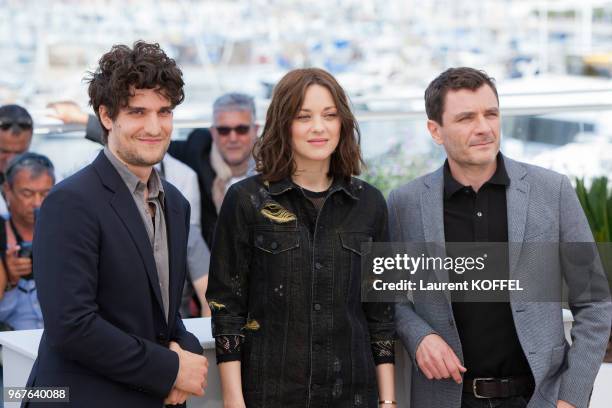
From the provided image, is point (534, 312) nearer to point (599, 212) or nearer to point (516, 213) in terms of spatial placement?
point (516, 213)

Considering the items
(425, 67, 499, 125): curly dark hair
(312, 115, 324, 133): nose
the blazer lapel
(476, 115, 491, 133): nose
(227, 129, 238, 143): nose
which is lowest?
the blazer lapel

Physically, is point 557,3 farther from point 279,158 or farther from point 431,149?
point 279,158

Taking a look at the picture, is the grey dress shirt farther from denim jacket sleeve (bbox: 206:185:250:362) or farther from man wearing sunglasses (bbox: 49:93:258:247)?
man wearing sunglasses (bbox: 49:93:258:247)

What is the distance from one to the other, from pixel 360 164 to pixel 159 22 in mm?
25505

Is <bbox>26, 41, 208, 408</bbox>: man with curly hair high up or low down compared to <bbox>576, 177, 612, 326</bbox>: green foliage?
down

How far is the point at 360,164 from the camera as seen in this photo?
2869 mm

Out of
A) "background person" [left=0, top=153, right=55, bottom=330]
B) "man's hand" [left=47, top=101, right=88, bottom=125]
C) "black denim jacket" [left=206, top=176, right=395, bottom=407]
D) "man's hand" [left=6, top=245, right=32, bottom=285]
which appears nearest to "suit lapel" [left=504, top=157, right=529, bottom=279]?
"black denim jacket" [left=206, top=176, right=395, bottom=407]

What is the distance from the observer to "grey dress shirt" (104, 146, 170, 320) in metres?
2.48

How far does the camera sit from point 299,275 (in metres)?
2.64

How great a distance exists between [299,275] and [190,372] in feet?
1.35

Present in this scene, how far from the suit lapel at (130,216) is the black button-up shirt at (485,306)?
0.91 m

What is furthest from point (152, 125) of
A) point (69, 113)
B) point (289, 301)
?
point (69, 113)

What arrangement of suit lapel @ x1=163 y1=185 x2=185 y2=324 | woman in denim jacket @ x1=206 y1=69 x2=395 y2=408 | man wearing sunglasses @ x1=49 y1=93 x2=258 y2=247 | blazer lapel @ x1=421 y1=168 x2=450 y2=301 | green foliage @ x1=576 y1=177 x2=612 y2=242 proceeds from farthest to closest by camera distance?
man wearing sunglasses @ x1=49 y1=93 x2=258 y2=247, green foliage @ x1=576 y1=177 x2=612 y2=242, blazer lapel @ x1=421 y1=168 x2=450 y2=301, woman in denim jacket @ x1=206 y1=69 x2=395 y2=408, suit lapel @ x1=163 y1=185 x2=185 y2=324

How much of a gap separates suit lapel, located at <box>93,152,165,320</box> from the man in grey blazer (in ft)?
2.73
